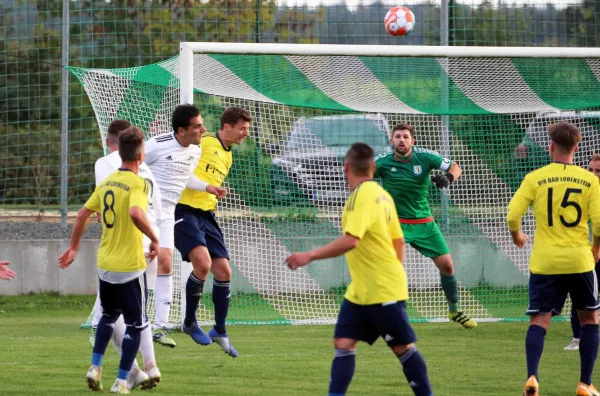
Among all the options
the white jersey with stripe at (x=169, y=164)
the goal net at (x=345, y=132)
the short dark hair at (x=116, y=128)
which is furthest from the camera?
the goal net at (x=345, y=132)

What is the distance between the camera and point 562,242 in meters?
6.96

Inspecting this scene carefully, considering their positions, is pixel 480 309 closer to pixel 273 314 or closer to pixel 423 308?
pixel 423 308

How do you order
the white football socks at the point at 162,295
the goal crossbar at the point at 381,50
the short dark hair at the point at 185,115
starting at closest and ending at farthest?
the short dark hair at the point at 185,115 < the white football socks at the point at 162,295 < the goal crossbar at the point at 381,50

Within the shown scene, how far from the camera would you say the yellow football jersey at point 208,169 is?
921 centimetres

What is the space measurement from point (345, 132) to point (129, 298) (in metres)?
6.35

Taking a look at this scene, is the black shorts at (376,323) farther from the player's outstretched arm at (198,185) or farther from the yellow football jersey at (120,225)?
the player's outstretched arm at (198,185)

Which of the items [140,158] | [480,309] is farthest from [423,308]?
[140,158]

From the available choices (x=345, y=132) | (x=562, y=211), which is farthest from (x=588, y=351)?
(x=345, y=132)

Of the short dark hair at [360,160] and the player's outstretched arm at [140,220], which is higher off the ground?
the short dark hair at [360,160]

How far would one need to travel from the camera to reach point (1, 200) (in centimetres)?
1345

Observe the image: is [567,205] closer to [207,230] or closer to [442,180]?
[442,180]

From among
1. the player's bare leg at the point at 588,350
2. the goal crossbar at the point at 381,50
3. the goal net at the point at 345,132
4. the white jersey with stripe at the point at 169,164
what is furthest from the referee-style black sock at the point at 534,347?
Result: the goal crossbar at the point at 381,50

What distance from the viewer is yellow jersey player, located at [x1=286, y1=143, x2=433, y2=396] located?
5.76 metres

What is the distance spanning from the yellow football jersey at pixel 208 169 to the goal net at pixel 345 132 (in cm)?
181
